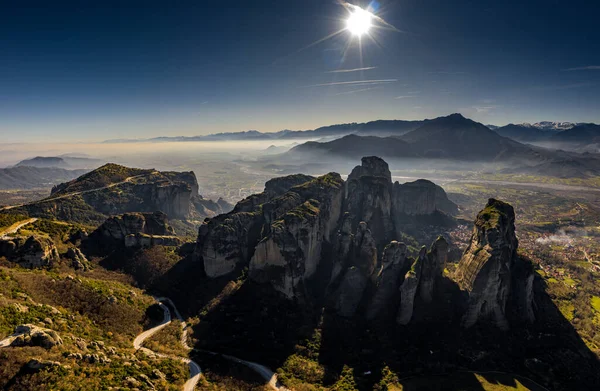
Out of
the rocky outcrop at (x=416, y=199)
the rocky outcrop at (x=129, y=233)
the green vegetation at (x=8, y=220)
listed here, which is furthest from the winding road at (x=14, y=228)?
the rocky outcrop at (x=416, y=199)

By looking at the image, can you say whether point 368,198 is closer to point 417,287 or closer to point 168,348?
point 417,287

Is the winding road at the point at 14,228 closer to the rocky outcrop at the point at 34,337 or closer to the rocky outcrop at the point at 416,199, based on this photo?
the rocky outcrop at the point at 34,337

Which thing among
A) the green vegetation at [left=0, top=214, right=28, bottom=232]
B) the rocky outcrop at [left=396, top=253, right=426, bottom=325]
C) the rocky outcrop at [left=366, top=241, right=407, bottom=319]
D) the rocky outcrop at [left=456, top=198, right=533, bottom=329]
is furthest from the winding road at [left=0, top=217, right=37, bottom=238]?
the rocky outcrop at [left=456, top=198, right=533, bottom=329]

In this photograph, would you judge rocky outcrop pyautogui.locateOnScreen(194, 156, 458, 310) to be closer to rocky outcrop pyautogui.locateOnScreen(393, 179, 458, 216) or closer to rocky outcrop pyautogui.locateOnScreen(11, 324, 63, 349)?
rocky outcrop pyautogui.locateOnScreen(11, 324, 63, 349)

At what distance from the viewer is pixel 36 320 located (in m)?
40.5

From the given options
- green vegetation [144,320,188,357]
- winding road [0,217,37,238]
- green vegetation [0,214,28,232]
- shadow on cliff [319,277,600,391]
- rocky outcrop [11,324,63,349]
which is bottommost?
shadow on cliff [319,277,600,391]

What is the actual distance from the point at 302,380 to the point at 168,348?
23594 millimetres

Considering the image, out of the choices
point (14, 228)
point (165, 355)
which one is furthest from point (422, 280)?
point (14, 228)

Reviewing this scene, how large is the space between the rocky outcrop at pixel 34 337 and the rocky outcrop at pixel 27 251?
33.2m

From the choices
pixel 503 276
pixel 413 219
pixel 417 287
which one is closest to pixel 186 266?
pixel 417 287

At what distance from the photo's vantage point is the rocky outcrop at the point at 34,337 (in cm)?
3369

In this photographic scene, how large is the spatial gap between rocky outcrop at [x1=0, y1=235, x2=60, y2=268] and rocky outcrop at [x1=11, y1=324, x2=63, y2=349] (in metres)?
33.2

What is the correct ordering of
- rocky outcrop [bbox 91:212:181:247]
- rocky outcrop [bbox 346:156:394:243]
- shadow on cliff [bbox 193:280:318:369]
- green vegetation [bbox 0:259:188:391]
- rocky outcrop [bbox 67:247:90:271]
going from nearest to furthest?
green vegetation [bbox 0:259:188:391], shadow on cliff [bbox 193:280:318:369], rocky outcrop [bbox 67:247:90:271], rocky outcrop [bbox 91:212:181:247], rocky outcrop [bbox 346:156:394:243]

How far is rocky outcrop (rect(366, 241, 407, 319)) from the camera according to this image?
208ft
